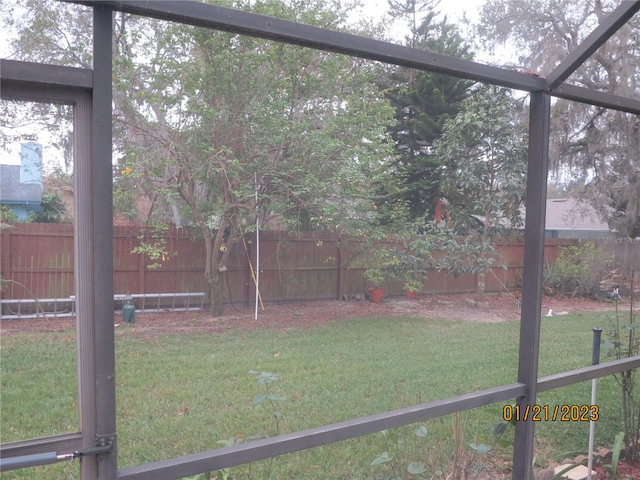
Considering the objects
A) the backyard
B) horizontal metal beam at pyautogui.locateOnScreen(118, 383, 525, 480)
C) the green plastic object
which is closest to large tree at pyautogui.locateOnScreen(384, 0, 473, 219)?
the backyard

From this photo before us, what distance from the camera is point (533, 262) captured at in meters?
2.23

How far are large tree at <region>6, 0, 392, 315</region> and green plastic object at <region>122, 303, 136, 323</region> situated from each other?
1341 millimetres

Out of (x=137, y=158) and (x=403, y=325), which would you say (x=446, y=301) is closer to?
(x=403, y=325)

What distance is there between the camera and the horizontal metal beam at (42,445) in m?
1.23

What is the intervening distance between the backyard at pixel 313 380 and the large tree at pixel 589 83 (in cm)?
257

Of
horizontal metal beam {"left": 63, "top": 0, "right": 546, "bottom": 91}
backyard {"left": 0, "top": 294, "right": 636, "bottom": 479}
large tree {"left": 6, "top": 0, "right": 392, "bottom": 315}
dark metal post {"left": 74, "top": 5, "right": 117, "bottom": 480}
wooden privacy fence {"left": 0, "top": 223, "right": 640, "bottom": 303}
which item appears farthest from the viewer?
large tree {"left": 6, "top": 0, "right": 392, "bottom": 315}

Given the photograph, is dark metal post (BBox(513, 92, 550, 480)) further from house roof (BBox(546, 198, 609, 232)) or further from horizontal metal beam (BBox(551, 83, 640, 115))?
house roof (BBox(546, 198, 609, 232))

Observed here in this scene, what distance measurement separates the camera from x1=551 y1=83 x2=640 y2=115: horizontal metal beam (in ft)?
7.31

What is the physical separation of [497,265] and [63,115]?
6.72 m

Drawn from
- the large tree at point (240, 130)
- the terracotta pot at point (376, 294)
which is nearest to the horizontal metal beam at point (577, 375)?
the large tree at point (240, 130)

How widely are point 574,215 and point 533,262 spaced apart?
910cm

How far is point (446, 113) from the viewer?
222 inches

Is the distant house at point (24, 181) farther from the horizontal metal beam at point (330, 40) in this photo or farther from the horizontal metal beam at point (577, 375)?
the horizontal metal beam at point (577, 375)

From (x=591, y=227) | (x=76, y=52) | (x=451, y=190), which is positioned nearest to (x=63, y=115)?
(x=76, y=52)
